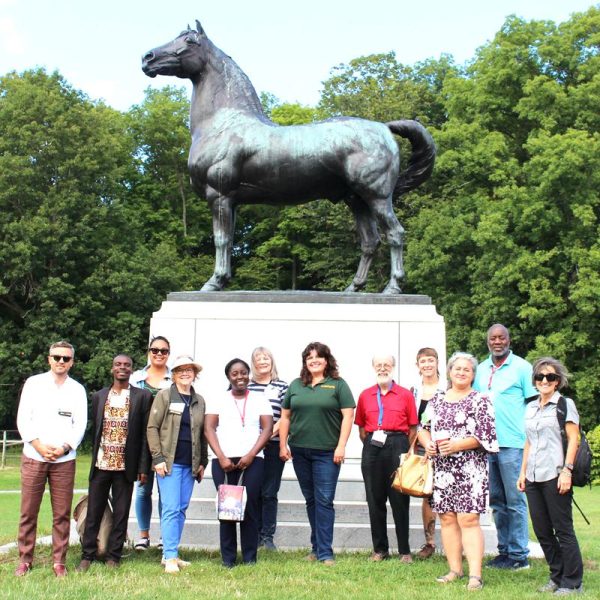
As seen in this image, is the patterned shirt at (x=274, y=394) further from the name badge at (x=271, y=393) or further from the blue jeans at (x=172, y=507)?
the blue jeans at (x=172, y=507)

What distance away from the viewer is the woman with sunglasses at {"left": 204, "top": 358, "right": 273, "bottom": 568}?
6492 mm

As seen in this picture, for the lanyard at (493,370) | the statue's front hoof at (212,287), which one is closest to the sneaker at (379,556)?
the lanyard at (493,370)

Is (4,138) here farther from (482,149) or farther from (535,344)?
(535,344)

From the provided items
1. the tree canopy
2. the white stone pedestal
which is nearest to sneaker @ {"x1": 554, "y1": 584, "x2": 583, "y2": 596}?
the white stone pedestal

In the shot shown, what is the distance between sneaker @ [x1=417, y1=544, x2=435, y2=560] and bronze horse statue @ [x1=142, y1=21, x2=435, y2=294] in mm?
2754

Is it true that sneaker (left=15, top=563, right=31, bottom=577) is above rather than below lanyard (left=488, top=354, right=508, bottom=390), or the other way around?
below

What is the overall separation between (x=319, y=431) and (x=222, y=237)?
3.15 meters

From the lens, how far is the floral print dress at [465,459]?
5.91m

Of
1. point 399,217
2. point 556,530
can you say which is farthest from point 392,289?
point 399,217

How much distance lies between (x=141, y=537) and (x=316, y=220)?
72.1 ft

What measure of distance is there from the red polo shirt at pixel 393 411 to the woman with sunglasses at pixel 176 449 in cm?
130

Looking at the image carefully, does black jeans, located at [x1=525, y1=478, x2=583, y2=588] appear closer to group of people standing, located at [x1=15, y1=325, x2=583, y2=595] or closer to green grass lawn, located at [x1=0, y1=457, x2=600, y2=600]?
group of people standing, located at [x1=15, y1=325, x2=583, y2=595]

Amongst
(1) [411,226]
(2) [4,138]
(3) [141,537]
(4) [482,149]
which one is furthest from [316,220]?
(3) [141,537]

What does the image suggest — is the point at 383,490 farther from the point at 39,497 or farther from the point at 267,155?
the point at 267,155
